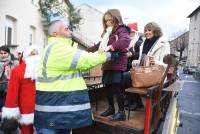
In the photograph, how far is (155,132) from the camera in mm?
4410

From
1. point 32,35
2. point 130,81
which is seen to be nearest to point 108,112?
point 130,81

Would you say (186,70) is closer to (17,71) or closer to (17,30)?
(17,30)

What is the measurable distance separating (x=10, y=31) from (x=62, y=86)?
12.5 m

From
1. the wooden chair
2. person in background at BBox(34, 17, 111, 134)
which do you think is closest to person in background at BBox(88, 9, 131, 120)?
the wooden chair

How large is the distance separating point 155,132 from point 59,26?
187 centimetres

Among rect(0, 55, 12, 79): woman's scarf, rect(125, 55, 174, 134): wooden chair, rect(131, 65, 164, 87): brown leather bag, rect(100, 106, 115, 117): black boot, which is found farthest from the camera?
rect(0, 55, 12, 79): woman's scarf

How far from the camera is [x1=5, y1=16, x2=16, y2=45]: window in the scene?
1462 cm

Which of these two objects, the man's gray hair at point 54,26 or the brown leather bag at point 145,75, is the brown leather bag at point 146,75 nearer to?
the brown leather bag at point 145,75

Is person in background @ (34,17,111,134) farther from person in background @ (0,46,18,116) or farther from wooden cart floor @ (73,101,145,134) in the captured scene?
person in background @ (0,46,18,116)

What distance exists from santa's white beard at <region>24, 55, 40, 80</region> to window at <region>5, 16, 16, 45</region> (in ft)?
33.8

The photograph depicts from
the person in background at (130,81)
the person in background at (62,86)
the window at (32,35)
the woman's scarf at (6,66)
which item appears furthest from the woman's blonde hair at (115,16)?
the window at (32,35)

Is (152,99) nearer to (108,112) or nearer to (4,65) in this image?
(108,112)

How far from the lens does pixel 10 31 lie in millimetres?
15211

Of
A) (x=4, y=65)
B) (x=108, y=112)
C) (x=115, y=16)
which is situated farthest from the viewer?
(x=4, y=65)
